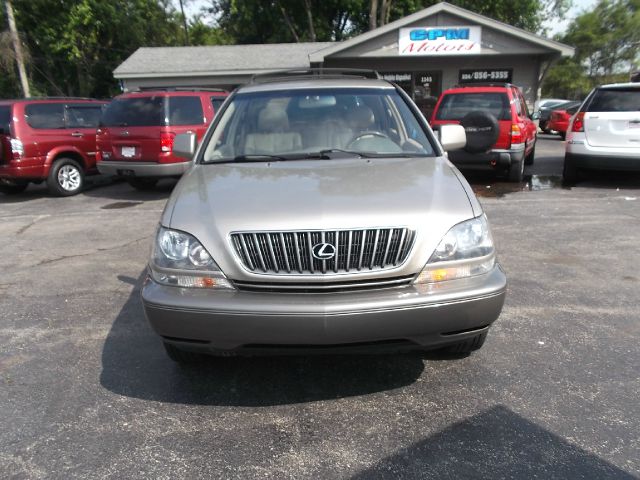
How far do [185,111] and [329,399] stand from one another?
770cm

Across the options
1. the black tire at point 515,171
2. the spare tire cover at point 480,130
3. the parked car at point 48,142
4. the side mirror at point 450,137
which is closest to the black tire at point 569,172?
the black tire at point 515,171

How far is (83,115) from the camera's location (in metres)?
10.3

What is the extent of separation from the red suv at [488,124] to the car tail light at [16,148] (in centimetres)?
749

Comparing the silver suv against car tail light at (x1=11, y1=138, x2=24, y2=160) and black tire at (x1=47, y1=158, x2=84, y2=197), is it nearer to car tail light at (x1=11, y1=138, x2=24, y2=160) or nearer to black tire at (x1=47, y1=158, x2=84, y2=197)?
car tail light at (x1=11, y1=138, x2=24, y2=160)

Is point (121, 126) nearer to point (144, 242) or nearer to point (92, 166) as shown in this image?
point (92, 166)

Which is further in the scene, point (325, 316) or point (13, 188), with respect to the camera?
point (13, 188)

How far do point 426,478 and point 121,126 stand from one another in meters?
8.63

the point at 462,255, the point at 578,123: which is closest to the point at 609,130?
the point at 578,123

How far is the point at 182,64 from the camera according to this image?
20.7 meters

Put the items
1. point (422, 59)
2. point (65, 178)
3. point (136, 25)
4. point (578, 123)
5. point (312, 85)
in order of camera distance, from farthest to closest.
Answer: point (136, 25) → point (422, 59) → point (65, 178) → point (578, 123) → point (312, 85)

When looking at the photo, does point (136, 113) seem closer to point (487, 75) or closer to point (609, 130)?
point (609, 130)

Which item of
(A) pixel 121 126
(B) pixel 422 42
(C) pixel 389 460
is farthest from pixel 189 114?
(B) pixel 422 42

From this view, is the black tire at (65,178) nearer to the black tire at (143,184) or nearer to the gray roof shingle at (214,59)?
the black tire at (143,184)

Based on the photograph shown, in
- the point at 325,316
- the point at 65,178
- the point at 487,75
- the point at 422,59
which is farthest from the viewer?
the point at 422,59
